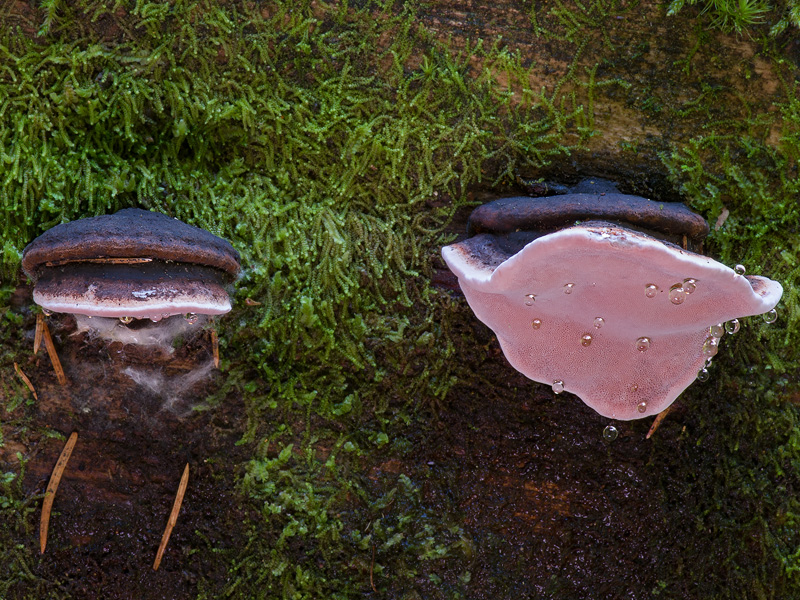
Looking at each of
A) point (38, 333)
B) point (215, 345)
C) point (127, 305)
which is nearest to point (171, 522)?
point (215, 345)

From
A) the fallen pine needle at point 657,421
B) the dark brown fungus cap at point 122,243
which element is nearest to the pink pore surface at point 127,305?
the dark brown fungus cap at point 122,243

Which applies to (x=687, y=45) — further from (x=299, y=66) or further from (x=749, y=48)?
(x=299, y=66)

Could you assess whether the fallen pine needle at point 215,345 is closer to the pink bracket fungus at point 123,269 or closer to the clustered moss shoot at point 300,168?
the clustered moss shoot at point 300,168

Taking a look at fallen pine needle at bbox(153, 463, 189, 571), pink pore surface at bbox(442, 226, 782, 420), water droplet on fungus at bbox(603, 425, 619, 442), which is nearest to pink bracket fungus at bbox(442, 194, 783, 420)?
pink pore surface at bbox(442, 226, 782, 420)

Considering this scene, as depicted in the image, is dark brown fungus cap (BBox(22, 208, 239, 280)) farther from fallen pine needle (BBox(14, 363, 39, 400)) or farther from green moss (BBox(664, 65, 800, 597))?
green moss (BBox(664, 65, 800, 597))

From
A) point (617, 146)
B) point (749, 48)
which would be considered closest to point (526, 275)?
point (617, 146)

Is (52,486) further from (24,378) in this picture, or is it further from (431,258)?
(431,258)
